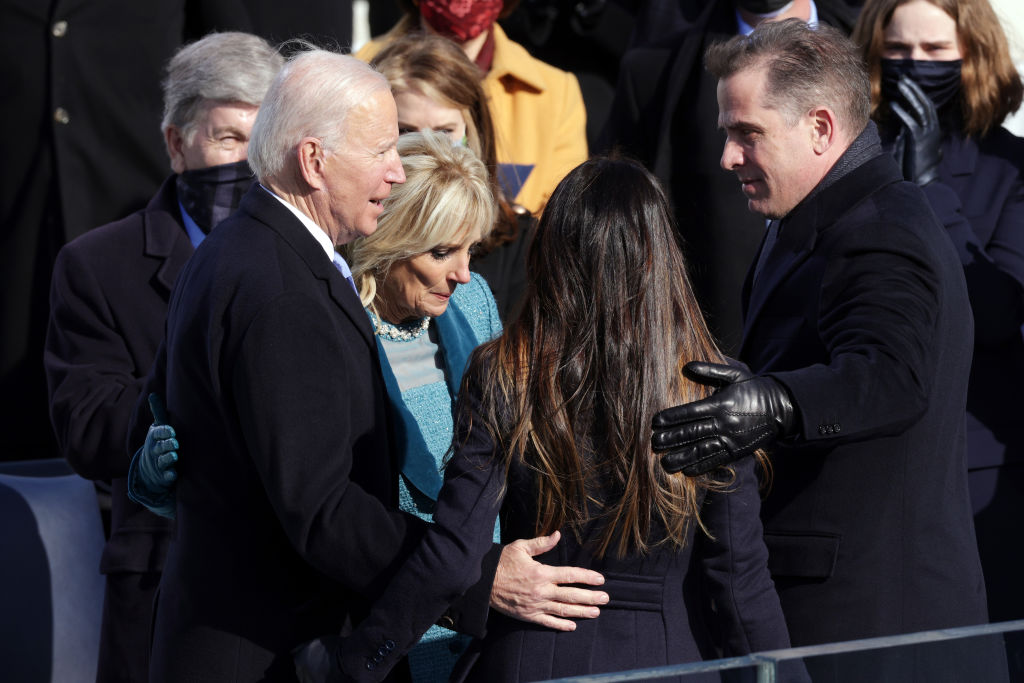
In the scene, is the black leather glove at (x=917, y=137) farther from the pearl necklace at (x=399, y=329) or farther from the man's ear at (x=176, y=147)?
the man's ear at (x=176, y=147)

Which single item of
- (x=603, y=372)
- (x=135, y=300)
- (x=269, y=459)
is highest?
(x=603, y=372)

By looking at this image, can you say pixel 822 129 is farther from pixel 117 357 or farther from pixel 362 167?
pixel 117 357

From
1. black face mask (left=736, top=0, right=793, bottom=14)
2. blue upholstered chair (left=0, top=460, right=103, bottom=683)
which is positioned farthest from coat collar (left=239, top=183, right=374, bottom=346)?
black face mask (left=736, top=0, right=793, bottom=14)

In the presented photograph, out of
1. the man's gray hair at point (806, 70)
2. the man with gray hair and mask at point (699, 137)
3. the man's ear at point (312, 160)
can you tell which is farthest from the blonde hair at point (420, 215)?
the man with gray hair and mask at point (699, 137)

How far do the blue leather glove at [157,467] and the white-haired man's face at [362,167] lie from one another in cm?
47

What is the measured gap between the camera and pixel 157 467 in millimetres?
2178

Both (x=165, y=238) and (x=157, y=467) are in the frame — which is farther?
(x=165, y=238)

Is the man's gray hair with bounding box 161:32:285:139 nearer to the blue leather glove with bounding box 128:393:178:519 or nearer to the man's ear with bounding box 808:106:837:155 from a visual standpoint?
the blue leather glove with bounding box 128:393:178:519

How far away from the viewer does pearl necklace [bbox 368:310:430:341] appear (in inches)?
114

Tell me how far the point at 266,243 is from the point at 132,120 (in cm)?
207

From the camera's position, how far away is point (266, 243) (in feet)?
7.12

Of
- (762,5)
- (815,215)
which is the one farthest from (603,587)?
(762,5)

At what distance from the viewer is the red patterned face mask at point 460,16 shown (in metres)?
Answer: 4.00

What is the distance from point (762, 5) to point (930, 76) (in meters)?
0.61
